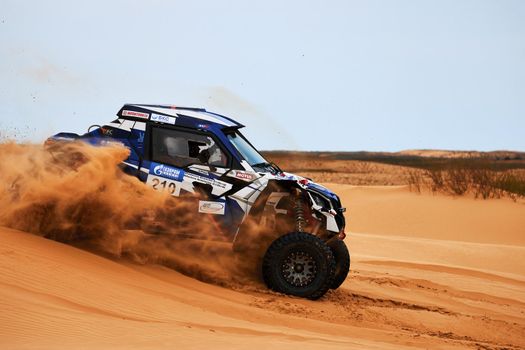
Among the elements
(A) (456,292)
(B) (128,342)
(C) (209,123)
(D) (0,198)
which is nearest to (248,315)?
(B) (128,342)

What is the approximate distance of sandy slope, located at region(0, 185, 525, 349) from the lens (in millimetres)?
7219

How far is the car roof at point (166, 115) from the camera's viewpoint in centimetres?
1065

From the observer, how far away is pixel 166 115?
10.7 m

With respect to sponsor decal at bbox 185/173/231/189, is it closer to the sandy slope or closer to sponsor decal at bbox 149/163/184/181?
sponsor decal at bbox 149/163/184/181

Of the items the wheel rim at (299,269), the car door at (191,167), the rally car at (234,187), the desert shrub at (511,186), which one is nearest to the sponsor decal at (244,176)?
the rally car at (234,187)

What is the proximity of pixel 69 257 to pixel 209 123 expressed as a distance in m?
2.46

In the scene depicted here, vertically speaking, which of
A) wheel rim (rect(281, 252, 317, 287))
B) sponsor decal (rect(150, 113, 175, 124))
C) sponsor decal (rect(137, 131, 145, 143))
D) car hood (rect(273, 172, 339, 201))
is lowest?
wheel rim (rect(281, 252, 317, 287))

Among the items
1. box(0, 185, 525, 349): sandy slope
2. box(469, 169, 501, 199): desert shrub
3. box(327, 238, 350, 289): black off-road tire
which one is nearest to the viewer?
box(0, 185, 525, 349): sandy slope

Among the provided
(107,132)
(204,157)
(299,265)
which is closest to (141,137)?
(107,132)

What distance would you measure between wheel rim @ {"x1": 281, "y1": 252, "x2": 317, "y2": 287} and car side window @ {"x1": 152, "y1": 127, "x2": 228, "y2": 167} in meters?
1.45

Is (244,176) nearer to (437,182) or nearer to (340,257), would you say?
(340,257)

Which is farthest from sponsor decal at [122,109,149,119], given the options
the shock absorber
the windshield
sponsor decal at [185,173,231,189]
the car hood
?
the shock absorber

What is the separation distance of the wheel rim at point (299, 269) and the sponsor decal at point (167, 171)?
169 cm

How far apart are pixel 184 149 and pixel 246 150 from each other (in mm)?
826
